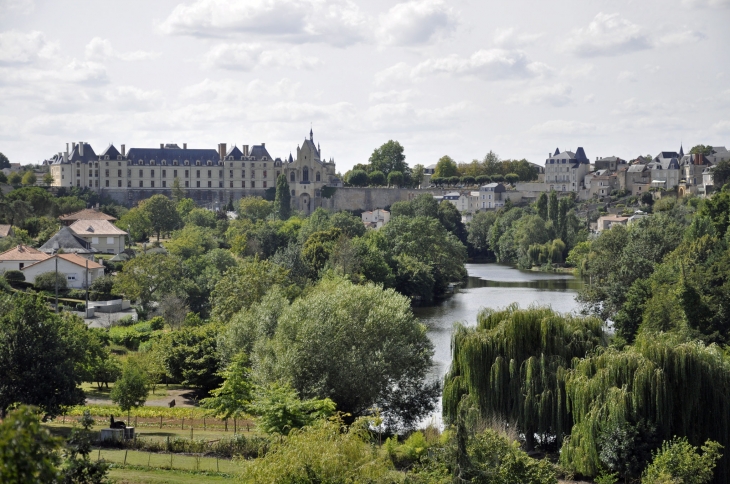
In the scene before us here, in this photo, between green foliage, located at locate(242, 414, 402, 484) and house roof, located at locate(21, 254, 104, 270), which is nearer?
green foliage, located at locate(242, 414, 402, 484)

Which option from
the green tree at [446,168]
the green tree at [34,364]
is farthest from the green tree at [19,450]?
the green tree at [446,168]

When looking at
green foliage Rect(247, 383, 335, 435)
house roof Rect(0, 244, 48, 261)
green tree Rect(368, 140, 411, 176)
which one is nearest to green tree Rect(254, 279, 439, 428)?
green foliage Rect(247, 383, 335, 435)

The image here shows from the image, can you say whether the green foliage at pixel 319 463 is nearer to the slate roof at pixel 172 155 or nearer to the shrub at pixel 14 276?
the shrub at pixel 14 276

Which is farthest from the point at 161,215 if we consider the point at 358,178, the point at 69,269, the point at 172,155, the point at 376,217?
the point at 358,178

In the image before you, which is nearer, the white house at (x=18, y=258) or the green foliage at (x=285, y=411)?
the green foliage at (x=285, y=411)

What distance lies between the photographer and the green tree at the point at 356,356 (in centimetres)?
2647

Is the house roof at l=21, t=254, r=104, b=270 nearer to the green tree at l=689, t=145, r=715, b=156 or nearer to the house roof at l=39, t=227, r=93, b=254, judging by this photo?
the house roof at l=39, t=227, r=93, b=254

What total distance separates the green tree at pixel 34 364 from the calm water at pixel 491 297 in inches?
518

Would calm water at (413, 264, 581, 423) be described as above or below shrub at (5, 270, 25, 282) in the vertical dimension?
below

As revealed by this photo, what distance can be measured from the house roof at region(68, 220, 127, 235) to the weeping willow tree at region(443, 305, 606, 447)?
4861cm

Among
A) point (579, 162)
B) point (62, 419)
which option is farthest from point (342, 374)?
point (579, 162)

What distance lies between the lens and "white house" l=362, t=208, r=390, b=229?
103225mm

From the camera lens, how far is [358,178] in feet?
398

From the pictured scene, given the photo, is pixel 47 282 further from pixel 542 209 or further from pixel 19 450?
pixel 542 209
